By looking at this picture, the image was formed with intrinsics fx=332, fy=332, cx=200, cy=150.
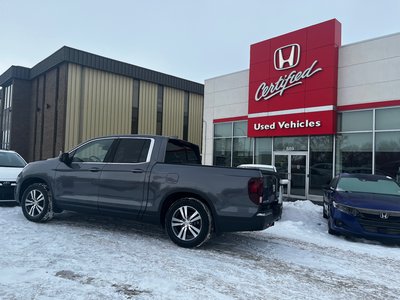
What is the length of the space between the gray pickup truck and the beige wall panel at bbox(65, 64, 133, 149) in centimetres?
1701

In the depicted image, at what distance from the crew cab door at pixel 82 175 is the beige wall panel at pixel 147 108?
67.4ft

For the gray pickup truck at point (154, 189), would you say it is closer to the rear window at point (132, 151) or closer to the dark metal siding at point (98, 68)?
the rear window at point (132, 151)

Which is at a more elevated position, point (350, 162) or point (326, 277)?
point (350, 162)

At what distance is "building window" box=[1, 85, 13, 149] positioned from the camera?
30.1 metres

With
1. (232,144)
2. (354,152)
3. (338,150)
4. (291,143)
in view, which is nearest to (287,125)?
(291,143)

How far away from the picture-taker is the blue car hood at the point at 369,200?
693cm

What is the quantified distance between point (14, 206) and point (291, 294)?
8.05 metres

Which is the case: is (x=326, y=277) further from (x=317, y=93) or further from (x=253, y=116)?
(x=253, y=116)

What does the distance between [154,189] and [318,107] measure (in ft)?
33.4

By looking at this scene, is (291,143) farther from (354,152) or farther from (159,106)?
(159,106)

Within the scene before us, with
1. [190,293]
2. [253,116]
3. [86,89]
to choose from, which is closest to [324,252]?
[190,293]

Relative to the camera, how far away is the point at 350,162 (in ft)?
43.3

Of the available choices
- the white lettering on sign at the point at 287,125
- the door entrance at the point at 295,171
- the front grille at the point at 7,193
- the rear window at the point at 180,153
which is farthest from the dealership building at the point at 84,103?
the rear window at the point at 180,153

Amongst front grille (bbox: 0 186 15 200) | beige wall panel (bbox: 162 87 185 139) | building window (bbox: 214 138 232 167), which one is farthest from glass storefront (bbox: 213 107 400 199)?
beige wall panel (bbox: 162 87 185 139)
